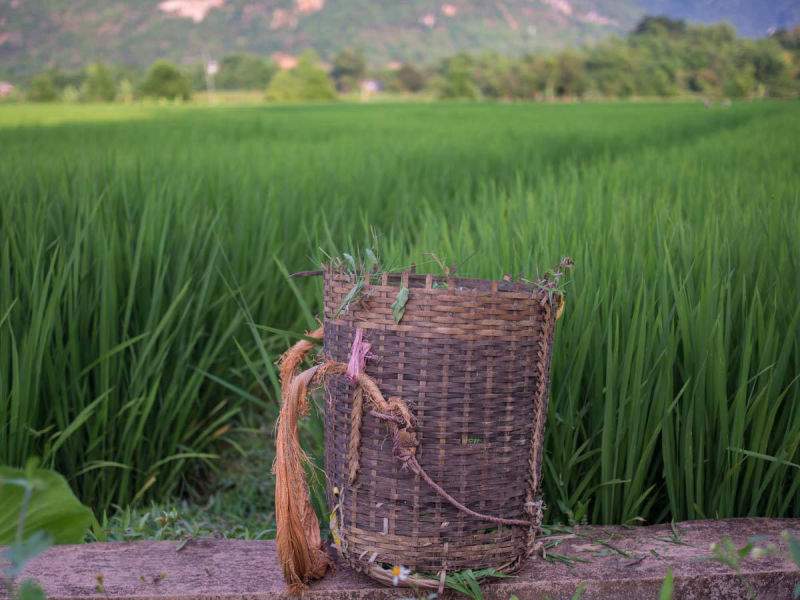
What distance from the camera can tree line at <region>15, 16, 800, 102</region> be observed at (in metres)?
16.4

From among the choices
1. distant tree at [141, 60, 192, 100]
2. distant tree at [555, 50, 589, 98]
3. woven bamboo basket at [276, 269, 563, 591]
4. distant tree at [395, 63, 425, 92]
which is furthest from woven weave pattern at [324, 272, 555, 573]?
distant tree at [395, 63, 425, 92]

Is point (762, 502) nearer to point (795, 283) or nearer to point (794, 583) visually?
point (794, 583)

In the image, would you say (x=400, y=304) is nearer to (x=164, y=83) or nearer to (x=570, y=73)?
(x=164, y=83)

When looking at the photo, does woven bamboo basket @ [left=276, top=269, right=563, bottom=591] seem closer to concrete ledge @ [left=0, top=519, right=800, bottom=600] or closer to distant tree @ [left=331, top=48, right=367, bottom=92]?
concrete ledge @ [left=0, top=519, right=800, bottom=600]

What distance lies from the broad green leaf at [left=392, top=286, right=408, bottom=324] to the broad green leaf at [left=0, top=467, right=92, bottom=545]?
0.38 meters

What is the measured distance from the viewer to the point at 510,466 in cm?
90

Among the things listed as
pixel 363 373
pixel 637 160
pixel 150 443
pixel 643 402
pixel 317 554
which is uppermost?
pixel 637 160

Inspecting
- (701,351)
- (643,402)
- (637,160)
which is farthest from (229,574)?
(637,160)

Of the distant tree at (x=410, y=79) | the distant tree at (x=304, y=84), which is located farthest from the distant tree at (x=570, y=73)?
the distant tree at (x=410, y=79)

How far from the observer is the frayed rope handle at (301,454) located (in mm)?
836

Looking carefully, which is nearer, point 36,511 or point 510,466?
point 36,511

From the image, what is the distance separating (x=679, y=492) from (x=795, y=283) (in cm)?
57

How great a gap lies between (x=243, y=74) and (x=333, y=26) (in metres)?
46.2

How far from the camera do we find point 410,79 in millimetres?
54500
